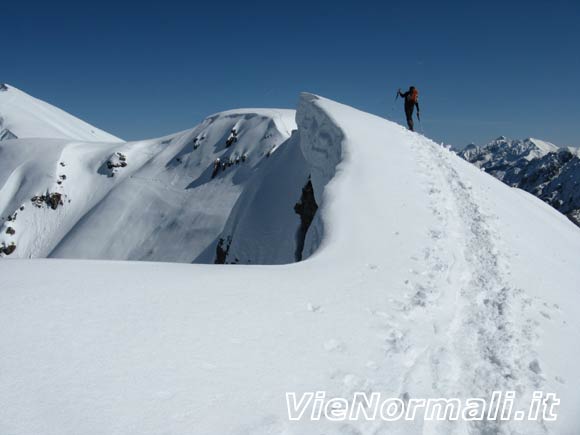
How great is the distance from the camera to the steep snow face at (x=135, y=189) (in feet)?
137

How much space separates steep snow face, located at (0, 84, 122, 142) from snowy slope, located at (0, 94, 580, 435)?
433 ft

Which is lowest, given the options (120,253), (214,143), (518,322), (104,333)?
(120,253)

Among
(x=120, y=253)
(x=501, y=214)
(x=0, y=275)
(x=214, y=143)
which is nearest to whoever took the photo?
(x=0, y=275)

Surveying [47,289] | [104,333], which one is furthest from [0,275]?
[104,333]

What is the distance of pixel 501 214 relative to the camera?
12.4m

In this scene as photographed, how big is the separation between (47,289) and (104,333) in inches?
54.6

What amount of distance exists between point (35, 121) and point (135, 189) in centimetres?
11221

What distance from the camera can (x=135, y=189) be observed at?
4906 centimetres

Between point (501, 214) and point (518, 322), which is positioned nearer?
point (518, 322)

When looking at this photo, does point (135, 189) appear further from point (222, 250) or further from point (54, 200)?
point (222, 250)

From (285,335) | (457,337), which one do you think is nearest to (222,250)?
(457,337)

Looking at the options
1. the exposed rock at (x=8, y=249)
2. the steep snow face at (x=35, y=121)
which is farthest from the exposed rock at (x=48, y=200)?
the steep snow face at (x=35, y=121)

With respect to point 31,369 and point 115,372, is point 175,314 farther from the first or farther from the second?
point 31,369

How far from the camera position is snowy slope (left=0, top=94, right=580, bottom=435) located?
11.9ft
